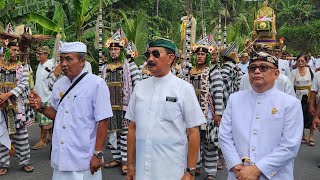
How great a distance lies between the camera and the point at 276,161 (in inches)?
121

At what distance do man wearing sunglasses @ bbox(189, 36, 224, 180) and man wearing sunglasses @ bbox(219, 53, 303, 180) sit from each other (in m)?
2.84

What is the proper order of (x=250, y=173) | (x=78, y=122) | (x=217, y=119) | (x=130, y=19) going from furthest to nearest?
(x=130, y=19), (x=217, y=119), (x=78, y=122), (x=250, y=173)

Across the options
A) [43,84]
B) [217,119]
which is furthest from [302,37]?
[217,119]

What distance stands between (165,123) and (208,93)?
2970 mm

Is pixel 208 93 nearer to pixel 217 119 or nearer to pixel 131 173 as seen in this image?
pixel 217 119

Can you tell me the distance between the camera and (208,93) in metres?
6.27

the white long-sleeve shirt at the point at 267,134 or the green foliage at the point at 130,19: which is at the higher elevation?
the green foliage at the point at 130,19

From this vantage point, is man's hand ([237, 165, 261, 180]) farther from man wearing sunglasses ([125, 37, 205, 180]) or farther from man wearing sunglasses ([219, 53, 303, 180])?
man wearing sunglasses ([125, 37, 205, 180])

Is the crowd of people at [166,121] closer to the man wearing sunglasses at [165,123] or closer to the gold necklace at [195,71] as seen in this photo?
the man wearing sunglasses at [165,123]

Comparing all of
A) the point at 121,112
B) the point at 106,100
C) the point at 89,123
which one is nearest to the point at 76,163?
the point at 89,123

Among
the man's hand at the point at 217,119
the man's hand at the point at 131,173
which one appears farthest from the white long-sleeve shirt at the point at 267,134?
the man's hand at the point at 217,119

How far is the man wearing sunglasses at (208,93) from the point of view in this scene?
6.21 meters

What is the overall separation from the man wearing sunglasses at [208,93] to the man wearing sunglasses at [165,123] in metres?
2.76

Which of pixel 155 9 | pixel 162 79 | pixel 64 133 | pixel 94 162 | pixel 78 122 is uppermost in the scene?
pixel 155 9
